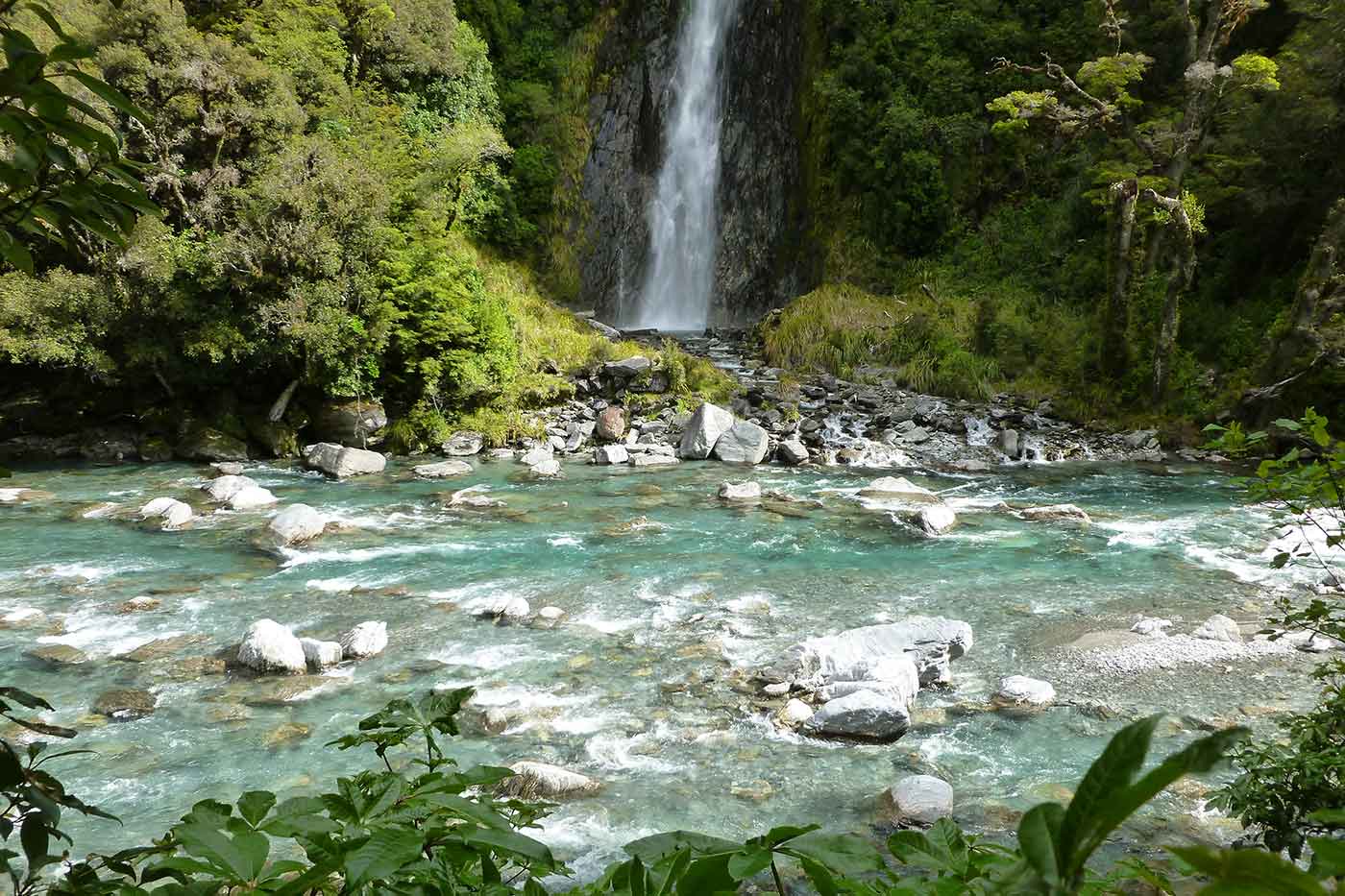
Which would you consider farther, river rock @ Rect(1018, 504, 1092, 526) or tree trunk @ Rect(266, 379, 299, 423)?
tree trunk @ Rect(266, 379, 299, 423)

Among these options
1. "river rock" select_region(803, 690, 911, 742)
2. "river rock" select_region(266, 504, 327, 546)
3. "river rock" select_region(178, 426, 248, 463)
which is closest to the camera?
"river rock" select_region(803, 690, 911, 742)

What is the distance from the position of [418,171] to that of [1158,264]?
17104mm

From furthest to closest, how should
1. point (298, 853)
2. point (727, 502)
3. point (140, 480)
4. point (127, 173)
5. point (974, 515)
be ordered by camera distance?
point (140, 480) → point (727, 502) → point (974, 515) → point (298, 853) → point (127, 173)

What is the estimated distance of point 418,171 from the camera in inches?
717

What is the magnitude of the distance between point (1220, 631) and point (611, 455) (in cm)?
1015

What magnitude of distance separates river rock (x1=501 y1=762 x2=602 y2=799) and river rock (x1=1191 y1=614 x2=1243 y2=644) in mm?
5279

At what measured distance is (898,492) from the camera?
11.9 m

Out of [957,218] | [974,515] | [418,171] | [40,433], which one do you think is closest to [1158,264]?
[957,218]

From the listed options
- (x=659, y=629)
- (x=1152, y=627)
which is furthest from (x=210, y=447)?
(x=1152, y=627)

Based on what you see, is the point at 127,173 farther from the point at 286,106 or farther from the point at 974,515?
the point at 286,106

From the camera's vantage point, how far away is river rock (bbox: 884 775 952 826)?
4.37 metres

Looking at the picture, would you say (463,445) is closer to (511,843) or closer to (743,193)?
(511,843)

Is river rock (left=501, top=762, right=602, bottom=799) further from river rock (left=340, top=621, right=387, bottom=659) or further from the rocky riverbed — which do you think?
river rock (left=340, top=621, right=387, bottom=659)

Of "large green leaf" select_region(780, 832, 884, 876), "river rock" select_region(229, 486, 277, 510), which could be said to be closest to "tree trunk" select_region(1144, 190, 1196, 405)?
"river rock" select_region(229, 486, 277, 510)
